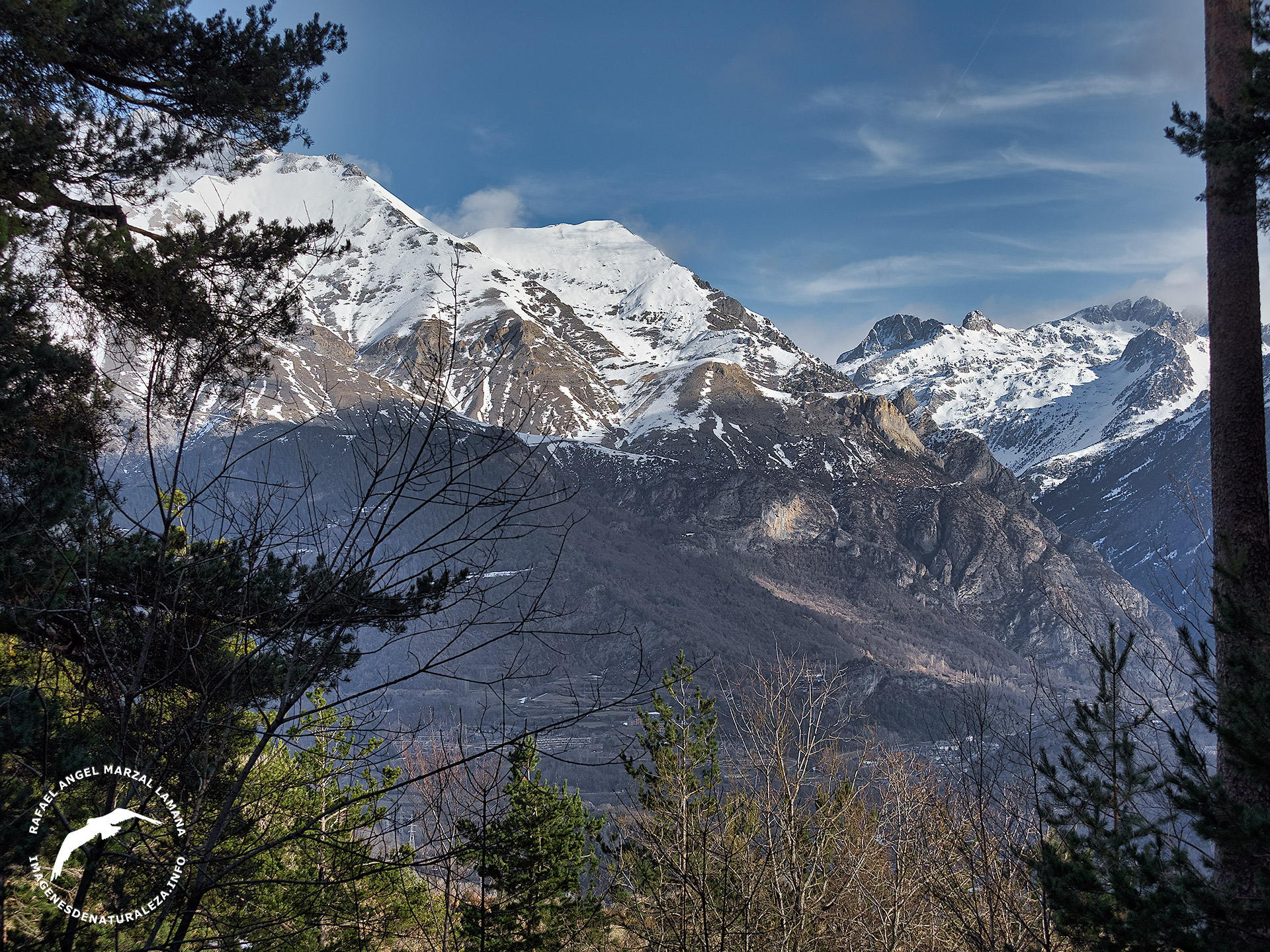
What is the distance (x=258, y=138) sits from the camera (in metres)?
8.73

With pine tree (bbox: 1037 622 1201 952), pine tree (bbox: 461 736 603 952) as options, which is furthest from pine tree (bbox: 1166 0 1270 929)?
pine tree (bbox: 461 736 603 952)

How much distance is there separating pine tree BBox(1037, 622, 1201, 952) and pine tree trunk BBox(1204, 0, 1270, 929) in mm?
669

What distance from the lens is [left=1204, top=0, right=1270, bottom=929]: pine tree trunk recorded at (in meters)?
6.16

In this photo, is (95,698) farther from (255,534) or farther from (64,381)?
(64,381)

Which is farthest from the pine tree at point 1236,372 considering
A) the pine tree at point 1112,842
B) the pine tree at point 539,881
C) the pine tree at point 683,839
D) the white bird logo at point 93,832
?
the pine tree at point 539,881

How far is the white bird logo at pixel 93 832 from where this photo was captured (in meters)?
2.65

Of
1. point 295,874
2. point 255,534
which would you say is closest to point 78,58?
point 255,534

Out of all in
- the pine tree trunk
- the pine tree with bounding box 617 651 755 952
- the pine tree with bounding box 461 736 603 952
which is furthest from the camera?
the pine tree with bounding box 461 736 603 952

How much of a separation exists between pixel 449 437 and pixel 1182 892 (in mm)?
5390

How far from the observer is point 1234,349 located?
677 cm

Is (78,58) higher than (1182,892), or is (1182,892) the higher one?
(78,58)

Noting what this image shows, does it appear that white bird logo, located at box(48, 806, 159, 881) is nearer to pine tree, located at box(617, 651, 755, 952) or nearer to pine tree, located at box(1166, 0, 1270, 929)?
pine tree, located at box(617, 651, 755, 952)

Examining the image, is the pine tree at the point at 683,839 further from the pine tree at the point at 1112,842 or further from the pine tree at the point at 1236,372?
the pine tree at the point at 1236,372

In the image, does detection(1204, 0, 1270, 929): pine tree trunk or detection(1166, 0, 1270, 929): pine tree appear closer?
detection(1166, 0, 1270, 929): pine tree
